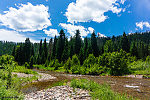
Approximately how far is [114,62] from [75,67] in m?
9.20

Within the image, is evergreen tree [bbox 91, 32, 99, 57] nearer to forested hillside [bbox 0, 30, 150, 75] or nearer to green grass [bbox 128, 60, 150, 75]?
forested hillside [bbox 0, 30, 150, 75]

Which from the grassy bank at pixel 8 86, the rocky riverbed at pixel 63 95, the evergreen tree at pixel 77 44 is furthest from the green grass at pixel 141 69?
the evergreen tree at pixel 77 44

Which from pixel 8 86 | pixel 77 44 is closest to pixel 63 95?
pixel 8 86

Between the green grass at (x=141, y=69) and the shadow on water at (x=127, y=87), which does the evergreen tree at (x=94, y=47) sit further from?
the shadow on water at (x=127, y=87)

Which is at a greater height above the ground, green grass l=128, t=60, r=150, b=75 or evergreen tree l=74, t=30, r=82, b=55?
evergreen tree l=74, t=30, r=82, b=55

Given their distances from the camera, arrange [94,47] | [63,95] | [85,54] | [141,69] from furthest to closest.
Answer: [94,47] → [85,54] → [141,69] → [63,95]

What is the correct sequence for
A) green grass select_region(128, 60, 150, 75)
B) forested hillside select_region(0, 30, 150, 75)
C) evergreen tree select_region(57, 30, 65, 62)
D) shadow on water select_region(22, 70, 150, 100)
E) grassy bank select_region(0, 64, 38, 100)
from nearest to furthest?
1. grassy bank select_region(0, 64, 38, 100)
2. shadow on water select_region(22, 70, 150, 100)
3. green grass select_region(128, 60, 150, 75)
4. forested hillside select_region(0, 30, 150, 75)
5. evergreen tree select_region(57, 30, 65, 62)

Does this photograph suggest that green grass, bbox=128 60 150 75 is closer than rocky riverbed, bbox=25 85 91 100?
No

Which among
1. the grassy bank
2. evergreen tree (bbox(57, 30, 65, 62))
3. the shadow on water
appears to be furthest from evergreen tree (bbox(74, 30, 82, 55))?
the grassy bank

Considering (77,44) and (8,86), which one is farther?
(77,44)

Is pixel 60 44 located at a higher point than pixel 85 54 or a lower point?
higher

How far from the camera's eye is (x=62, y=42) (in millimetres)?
54219

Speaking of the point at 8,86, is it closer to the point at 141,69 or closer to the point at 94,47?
the point at 141,69


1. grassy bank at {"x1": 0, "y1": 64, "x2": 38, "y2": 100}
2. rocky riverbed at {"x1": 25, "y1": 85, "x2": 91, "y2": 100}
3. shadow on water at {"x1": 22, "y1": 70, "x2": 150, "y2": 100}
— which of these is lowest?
shadow on water at {"x1": 22, "y1": 70, "x2": 150, "y2": 100}
